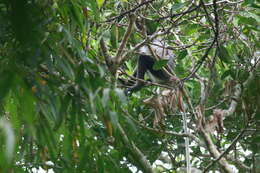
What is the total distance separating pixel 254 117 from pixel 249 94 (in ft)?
1.06

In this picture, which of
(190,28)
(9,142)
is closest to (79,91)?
(9,142)

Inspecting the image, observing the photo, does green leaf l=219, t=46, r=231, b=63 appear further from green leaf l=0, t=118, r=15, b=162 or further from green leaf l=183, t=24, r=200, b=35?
green leaf l=0, t=118, r=15, b=162

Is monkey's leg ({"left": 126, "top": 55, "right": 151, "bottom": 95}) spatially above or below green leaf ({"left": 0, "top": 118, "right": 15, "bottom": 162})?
above

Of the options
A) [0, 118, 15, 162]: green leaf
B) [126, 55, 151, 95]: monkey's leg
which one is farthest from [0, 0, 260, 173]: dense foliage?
[126, 55, 151, 95]: monkey's leg

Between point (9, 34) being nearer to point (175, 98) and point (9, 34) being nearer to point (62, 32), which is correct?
point (62, 32)

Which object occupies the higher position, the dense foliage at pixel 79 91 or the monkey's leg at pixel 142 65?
Answer: the monkey's leg at pixel 142 65

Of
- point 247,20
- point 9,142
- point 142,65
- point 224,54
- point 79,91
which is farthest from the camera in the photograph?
point 142,65

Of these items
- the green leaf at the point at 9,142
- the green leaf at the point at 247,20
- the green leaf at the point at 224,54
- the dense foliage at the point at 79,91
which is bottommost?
the green leaf at the point at 9,142

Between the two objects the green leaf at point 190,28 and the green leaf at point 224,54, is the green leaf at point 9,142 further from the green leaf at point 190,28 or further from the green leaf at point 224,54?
the green leaf at point 190,28

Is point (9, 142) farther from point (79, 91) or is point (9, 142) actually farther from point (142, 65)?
point (142, 65)

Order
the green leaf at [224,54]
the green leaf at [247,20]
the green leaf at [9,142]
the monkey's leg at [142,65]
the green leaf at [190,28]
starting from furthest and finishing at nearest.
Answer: the monkey's leg at [142,65], the green leaf at [190,28], the green leaf at [224,54], the green leaf at [247,20], the green leaf at [9,142]

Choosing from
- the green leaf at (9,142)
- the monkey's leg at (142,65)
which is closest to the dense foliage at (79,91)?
the green leaf at (9,142)

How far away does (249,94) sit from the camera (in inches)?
115

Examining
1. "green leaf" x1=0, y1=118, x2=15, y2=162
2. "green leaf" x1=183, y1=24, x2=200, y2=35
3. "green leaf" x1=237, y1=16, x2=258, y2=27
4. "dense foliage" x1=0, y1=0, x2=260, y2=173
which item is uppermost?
"green leaf" x1=183, y1=24, x2=200, y2=35
